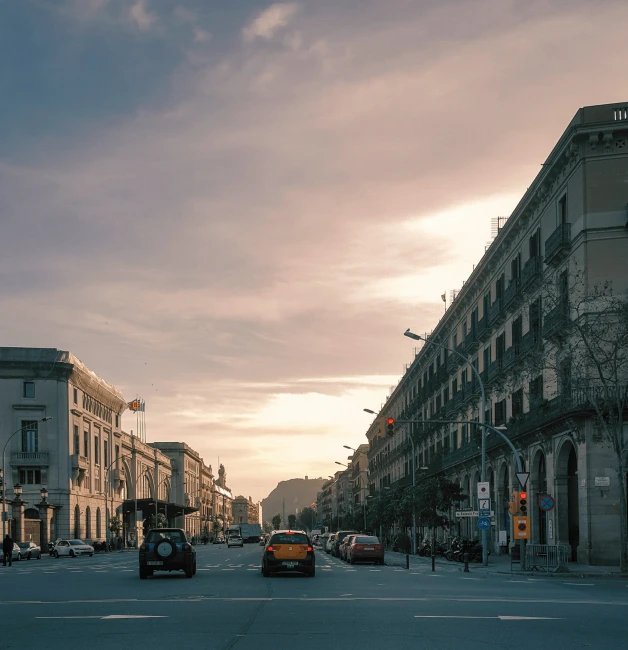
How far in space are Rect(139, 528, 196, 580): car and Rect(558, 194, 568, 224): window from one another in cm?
2179

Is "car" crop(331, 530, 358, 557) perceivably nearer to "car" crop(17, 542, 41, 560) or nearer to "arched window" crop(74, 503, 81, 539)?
"car" crop(17, 542, 41, 560)

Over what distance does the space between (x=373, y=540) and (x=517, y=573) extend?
12.7 meters

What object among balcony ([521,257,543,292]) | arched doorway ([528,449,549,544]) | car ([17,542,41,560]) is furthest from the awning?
balcony ([521,257,543,292])

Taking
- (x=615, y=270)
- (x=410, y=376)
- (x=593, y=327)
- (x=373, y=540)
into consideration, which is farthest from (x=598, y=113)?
(x=410, y=376)

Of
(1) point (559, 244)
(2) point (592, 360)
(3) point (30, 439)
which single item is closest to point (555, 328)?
(1) point (559, 244)

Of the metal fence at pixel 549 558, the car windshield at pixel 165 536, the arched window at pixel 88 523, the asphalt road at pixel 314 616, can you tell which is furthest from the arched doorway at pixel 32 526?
the asphalt road at pixel 314 616

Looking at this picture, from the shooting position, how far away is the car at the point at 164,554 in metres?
29.0

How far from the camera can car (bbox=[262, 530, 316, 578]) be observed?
30281 millimetres

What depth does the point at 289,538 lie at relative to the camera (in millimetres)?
30781

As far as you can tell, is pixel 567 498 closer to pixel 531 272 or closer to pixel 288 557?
pixel 531 272

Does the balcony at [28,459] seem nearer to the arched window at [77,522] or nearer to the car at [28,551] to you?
the arched window at [77,522]

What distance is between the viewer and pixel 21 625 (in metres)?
15.1

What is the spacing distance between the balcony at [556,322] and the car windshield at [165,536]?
1672cm

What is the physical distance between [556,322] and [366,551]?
47.1ft
